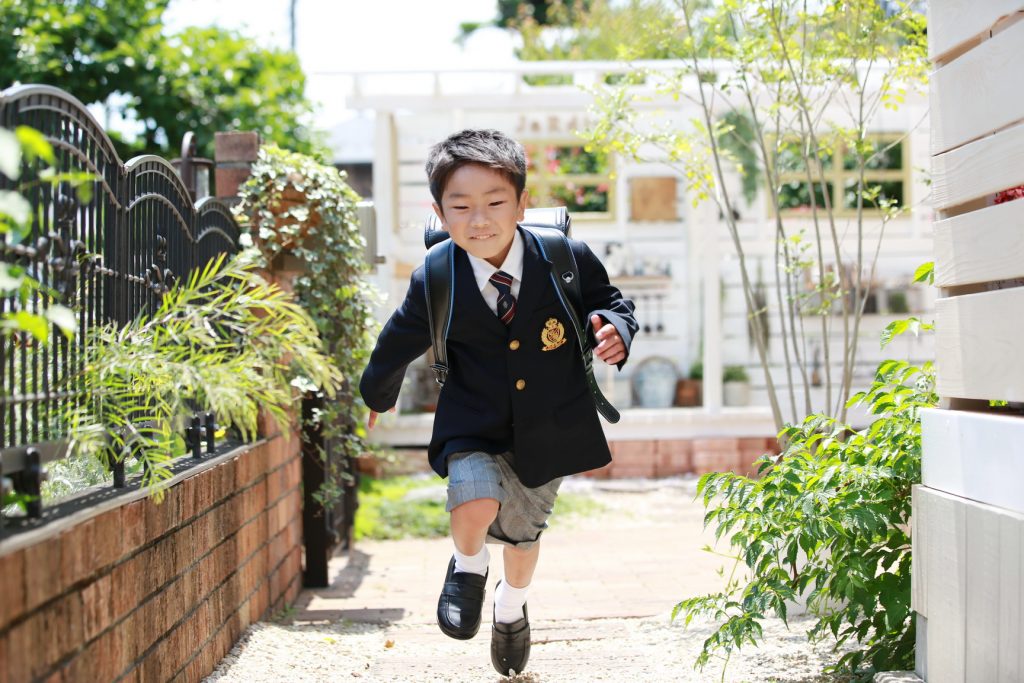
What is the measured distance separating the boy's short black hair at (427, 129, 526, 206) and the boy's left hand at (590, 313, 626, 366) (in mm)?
465

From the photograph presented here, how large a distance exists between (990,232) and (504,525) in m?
1.56

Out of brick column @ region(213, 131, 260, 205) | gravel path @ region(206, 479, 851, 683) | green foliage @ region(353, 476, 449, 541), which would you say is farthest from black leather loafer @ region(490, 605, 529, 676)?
green foliage @ region(353, 476, 449, 541)

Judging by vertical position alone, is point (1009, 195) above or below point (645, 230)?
below

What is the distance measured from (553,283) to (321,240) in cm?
183

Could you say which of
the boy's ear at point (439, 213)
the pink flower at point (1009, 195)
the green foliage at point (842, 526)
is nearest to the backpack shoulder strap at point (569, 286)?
the boy's ear at point (439, 213)

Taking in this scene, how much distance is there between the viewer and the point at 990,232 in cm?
242

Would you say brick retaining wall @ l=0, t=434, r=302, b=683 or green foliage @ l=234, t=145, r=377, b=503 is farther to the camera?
green foliage @ l=234, t=145, r=377, b=503

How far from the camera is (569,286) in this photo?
9.82 feet

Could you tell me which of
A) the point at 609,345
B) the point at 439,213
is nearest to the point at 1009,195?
the point at 609,345

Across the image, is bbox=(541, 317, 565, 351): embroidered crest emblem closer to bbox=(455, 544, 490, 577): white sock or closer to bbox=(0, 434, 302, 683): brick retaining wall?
bbox=(455, 544, 490, 577): white sock

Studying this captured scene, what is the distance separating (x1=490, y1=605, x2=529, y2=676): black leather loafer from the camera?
3100 millimetres

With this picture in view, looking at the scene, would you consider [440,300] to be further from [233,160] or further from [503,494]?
[233,160]

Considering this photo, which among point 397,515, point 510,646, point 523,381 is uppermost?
point 523,381

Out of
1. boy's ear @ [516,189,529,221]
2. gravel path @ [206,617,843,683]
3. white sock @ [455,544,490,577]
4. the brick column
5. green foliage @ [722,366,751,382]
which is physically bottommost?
gravel path @ [206,617,843,683]
